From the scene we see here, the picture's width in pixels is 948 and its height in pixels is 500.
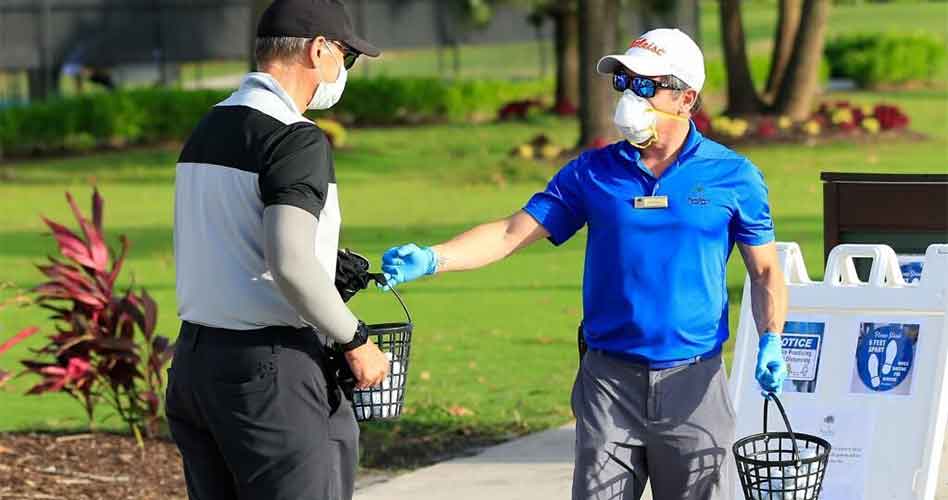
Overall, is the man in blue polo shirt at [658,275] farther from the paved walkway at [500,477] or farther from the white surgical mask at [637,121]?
the paved walkway at [500,477]

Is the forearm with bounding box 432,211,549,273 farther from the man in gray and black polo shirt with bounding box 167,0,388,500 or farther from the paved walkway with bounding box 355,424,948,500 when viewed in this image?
the paved walkway with bounding box 355,424,948,500

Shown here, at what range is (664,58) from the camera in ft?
16.1

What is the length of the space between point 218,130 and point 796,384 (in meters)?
2.77

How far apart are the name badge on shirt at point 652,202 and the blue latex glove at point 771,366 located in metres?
0.55

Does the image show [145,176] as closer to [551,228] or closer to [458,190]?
[458,190]

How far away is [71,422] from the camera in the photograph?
9562 mm

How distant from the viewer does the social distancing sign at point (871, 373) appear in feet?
19.9

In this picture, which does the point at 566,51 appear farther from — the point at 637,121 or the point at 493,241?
the point at 637,121

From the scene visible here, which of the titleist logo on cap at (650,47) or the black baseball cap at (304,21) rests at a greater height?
the black baseball cap at (304,21)

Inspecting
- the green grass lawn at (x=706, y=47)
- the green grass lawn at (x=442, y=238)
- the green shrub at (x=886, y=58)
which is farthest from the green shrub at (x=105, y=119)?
the green shrub at (x=886, y=58)

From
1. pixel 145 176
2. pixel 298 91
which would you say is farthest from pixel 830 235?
pixel 145 176

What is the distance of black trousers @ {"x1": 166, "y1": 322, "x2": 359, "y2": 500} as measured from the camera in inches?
170

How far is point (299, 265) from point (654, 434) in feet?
4.07

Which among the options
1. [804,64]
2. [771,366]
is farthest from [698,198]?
[804,64]
